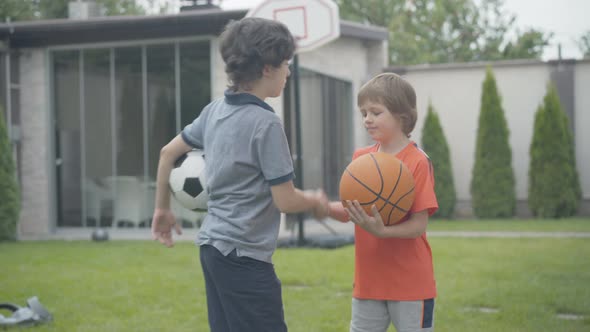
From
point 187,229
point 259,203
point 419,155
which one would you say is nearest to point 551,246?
point 187,229

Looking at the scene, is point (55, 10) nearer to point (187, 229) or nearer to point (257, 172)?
point (187, 229)

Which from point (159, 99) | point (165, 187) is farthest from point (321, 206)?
point (159, 99)

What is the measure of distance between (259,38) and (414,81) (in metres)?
14.3

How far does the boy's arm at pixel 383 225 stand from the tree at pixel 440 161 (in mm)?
12686

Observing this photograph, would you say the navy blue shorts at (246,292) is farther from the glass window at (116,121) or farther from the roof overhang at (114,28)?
the glass window at (116,121)

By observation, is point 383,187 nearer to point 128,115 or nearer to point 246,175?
point 246,175

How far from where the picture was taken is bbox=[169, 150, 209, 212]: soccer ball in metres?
2.93

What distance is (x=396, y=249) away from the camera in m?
2.88

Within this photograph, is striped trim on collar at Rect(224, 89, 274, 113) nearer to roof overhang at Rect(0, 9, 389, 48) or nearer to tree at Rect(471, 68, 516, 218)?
roof overhang at Rect(0, 9, 389, 48)

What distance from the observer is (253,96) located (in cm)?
260

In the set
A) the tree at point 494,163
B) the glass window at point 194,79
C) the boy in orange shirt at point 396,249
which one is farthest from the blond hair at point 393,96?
the tree at point 494,163

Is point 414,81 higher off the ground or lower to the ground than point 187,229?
higher

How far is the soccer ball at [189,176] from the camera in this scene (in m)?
2.93

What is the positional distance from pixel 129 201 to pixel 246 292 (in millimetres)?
10586
